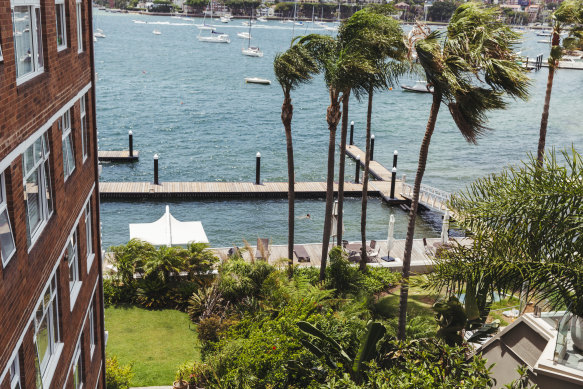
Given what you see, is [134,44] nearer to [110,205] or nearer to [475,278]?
[110,205]

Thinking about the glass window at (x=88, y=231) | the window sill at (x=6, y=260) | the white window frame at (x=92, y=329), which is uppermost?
the window sill at (x=6, y=260)

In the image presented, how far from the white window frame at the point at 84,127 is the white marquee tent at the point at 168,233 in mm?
13228

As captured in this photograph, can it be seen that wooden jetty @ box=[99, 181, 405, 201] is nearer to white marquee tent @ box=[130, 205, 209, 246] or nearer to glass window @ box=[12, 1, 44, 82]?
white marquee tent @ box=[130, 205, 209, 246]

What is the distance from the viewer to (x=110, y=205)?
38969 millimetres

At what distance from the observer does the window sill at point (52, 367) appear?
879 cm

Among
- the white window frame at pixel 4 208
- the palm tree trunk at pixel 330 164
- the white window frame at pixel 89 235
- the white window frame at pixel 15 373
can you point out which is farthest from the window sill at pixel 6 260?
the palm tree trunk at pixel 330 164

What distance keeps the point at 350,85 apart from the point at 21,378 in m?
16.3

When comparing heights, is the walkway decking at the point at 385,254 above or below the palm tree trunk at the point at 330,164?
below

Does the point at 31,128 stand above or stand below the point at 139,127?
above

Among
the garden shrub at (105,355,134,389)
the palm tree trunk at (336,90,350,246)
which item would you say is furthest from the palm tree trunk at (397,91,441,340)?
the garden shrub at (105,355,134,389)

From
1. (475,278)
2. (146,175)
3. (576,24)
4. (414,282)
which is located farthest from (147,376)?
(146,175)

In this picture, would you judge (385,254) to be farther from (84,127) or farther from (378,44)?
(84,127)

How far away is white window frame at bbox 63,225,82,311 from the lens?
10993 millimetres

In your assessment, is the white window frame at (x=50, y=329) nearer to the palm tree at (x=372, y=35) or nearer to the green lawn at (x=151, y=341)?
the green lawn at (x=151, y=341)
